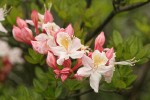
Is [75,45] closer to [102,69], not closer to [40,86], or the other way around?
[102,69]

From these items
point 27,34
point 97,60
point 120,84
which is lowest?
point 120,84

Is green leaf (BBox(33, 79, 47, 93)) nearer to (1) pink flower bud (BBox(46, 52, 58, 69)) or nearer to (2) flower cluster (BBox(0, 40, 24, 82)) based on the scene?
(1) pink flower bud (BBox(46, 52, 58, 69))

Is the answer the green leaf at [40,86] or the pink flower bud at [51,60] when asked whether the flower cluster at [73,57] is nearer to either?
the pink flower bud at [51,60]

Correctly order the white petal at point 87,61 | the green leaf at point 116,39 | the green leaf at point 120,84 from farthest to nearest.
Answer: the green leaf at point 116,39, the green leaf at point 120,84, the white petal at point 87,61

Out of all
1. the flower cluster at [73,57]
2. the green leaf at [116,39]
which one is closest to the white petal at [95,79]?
the flower cluster at [73,57]

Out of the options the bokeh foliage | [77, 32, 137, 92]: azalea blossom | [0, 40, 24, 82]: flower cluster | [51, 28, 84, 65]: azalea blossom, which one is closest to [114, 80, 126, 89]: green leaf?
the bokeh foliage

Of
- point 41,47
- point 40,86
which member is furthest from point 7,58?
point 41,47
